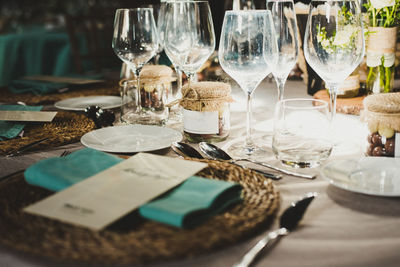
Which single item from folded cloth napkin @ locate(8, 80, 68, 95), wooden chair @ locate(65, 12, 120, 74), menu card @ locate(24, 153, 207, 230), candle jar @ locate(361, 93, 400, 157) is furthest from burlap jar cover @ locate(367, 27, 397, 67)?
wooden chair @ locate(65, 12, 120, 74)

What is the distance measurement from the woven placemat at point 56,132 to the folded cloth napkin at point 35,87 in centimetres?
34

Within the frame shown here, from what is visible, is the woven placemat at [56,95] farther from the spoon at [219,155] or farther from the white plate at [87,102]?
the spoon at [219,155]

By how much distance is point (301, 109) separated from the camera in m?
0.71

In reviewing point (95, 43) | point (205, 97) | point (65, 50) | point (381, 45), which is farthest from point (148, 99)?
point (65, 50)

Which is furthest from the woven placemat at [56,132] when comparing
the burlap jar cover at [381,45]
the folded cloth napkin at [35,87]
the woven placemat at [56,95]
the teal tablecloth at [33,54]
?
the teal tablecloth at [33,54]

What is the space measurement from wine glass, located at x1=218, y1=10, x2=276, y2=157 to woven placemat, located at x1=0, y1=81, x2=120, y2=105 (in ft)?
2.53

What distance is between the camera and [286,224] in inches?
23.1

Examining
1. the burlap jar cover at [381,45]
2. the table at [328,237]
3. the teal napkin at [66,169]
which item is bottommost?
the table at [328,237]

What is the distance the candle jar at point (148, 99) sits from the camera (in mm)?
1199

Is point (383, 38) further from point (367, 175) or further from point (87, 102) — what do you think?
point (87, 102)

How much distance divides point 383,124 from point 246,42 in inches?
12.0

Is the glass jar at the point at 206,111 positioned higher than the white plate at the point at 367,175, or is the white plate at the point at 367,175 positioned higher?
the glass jar at the point at 206,111

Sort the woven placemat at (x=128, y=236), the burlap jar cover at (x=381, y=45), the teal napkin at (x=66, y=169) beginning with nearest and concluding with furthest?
the woven placemat at (x=128, y=236) < the teal napkin at (x=66, y=169) < the burlap jar cover at (x=381, y=45)

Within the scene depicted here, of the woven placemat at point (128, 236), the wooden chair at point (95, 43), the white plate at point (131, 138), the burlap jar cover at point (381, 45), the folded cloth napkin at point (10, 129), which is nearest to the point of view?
the woven placemat at point (128, 236)
